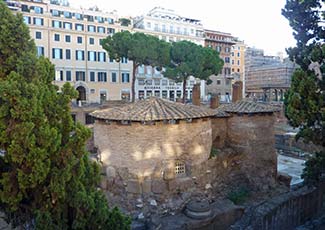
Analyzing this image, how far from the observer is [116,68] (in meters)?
40.9

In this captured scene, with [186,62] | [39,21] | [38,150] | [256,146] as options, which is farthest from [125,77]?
[38,150]

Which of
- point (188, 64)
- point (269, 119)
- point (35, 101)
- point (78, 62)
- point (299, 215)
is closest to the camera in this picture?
point (35, 101)

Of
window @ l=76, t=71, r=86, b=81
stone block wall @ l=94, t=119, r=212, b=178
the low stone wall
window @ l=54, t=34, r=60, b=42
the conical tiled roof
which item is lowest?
the low stone wall

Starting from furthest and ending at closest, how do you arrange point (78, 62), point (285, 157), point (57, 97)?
point (78, 62) < point (285, 157) < point (57, 97)

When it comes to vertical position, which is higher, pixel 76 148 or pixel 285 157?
pixel 76 148

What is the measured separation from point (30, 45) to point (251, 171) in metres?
10.3

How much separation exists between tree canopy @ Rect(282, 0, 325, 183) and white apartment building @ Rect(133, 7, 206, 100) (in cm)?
3221

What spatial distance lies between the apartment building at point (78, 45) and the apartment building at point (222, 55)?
17.9 metres

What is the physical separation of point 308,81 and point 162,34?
38013 millimetres

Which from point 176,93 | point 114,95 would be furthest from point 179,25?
point 114,95

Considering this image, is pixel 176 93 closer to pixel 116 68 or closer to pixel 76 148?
pixel 116 68

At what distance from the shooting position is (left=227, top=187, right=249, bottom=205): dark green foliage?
38.3 ft

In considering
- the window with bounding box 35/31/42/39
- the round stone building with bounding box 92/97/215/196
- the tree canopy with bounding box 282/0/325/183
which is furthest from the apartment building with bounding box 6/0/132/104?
the tree canopy with bounding box 282/0/325/183

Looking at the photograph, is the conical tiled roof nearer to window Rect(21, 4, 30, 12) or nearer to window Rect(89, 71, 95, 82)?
window Rect(89, 71, 95, 82)
